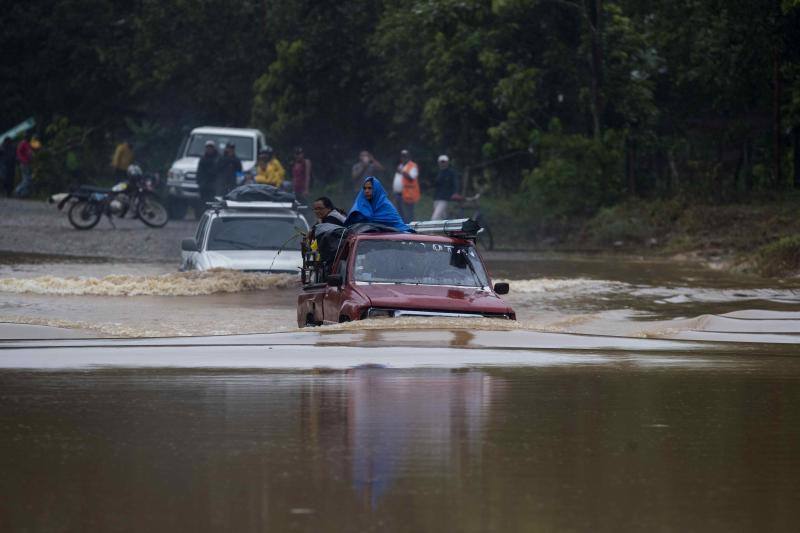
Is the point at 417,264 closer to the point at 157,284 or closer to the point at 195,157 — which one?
the point at 157,284

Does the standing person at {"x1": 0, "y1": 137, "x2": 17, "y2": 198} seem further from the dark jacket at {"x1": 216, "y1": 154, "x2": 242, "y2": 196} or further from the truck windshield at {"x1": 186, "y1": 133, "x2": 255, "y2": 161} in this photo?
the dark jacket at {"x1": 216, "y1": 154, "x2": 242, "y2": 196}

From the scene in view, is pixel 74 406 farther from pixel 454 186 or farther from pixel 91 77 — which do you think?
pixel 91 77

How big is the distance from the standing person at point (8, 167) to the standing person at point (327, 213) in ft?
107

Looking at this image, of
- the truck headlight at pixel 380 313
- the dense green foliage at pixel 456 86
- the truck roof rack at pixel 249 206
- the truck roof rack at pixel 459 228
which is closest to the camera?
the truck headlight at pixel 380 313

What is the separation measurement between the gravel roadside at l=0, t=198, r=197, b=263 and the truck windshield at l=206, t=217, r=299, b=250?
7510mm

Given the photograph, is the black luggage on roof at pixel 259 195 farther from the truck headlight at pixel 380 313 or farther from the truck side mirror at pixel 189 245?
the truck headlight at pixel 380 313

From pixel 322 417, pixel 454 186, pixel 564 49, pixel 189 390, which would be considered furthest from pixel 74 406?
pixel 564 49

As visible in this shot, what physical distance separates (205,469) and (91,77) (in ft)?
146

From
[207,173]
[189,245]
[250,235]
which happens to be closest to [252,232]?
[250,235]

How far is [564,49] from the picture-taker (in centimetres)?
3416

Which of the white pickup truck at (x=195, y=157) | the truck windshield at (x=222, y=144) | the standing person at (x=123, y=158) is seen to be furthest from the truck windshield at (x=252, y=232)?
the standing person at (x=123, y=158)

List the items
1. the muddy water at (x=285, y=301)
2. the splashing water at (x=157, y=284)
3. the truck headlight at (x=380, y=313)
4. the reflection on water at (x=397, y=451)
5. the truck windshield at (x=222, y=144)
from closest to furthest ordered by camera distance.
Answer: the reflection on water at (x=397, y=451) < the truck headlight at (x=380, y=313) < the muddy water at (x=285, y=301) < the splashing water at (x=157, y=284) < the truck windshield at (x=222, y=144)

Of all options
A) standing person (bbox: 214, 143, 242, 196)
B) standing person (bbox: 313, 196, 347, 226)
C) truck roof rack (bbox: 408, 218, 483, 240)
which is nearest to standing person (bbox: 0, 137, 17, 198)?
standing person (bbox: 214, 143, 242, 196)

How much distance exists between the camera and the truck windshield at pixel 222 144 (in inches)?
1438
